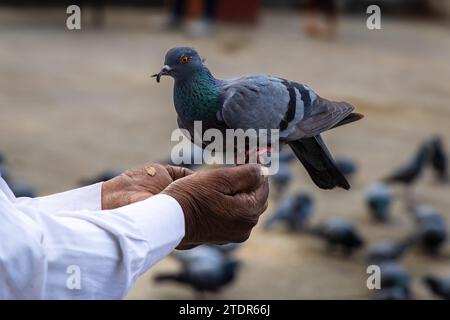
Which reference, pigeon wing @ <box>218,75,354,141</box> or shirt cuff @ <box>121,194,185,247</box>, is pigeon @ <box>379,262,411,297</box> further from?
shirt cuff @ <box>121,194,185,247</box>

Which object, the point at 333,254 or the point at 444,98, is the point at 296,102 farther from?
the point at 444,98

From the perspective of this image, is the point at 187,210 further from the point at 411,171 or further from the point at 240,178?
the point at 411,171

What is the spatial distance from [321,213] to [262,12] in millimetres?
7782

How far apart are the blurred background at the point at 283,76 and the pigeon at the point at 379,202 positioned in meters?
0.01

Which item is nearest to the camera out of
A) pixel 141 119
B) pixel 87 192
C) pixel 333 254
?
pixel 87 192

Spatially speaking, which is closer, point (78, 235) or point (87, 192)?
point (78, 235)

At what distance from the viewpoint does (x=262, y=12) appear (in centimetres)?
1343

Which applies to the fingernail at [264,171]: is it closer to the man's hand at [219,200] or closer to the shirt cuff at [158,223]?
the man's hand at [219,200]

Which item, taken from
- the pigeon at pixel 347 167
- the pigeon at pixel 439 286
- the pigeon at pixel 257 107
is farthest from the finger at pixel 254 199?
the pigeon at pixel 347 167

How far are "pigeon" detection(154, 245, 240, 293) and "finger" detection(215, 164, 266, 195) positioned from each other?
2.66 metres

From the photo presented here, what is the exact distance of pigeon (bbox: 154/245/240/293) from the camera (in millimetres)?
4590

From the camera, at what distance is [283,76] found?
8.80 m

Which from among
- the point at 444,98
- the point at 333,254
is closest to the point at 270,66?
the point at 444,98

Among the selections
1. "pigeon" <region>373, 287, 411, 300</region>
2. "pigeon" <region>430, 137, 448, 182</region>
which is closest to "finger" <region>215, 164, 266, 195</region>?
"pigeon" <region>373, 287, 411, 300</region>
